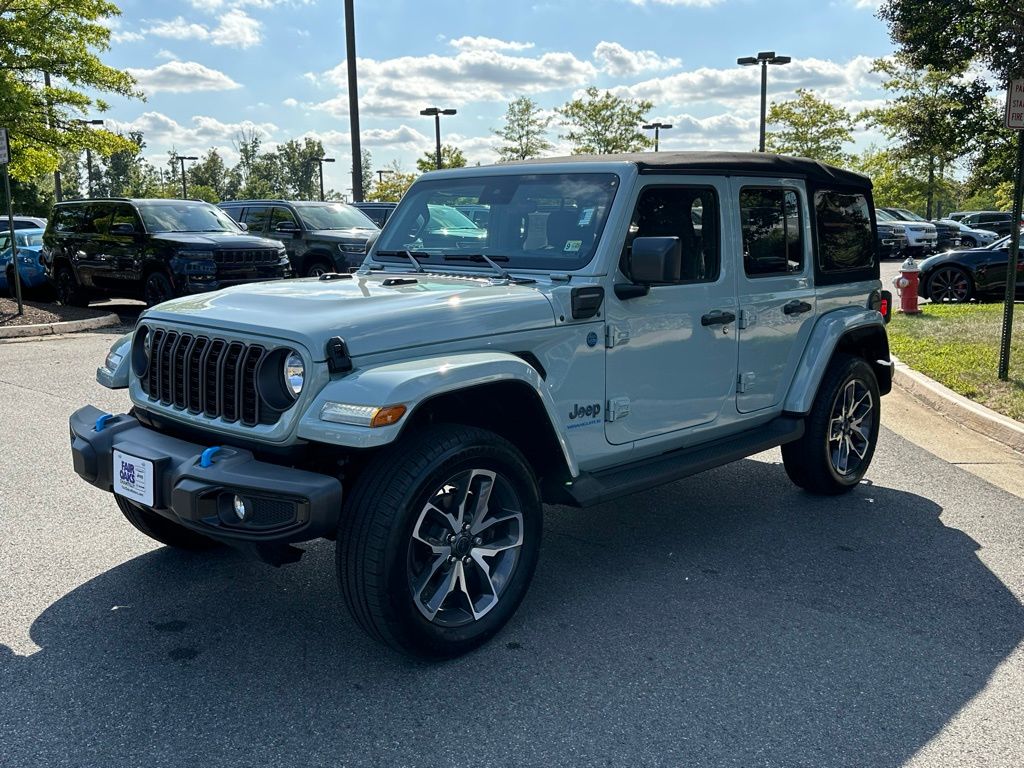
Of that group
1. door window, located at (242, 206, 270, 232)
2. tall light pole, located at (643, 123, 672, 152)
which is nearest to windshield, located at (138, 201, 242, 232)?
door window, located at (242, 206, 270, 232)

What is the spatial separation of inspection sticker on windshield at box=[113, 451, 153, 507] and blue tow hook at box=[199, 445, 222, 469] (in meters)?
0.24

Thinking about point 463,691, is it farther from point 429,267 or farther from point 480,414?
point 429,267

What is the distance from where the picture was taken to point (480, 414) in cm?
383

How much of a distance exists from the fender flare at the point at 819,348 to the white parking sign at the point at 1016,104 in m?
3.31

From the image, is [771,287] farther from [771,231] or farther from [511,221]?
[511,221]

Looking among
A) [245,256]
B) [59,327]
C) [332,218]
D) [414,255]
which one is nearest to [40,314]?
[59,327]

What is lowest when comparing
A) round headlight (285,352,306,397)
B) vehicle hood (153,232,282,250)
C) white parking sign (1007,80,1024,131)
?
round headlight (285,352,306,397)

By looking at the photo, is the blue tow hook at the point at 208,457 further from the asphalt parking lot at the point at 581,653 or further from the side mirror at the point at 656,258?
the side mirror at the point at 656,258

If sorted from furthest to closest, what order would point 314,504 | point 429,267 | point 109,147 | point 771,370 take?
point 109,147, point 771,370, point 429,267, point 314,504

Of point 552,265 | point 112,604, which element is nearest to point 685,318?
point 552,265

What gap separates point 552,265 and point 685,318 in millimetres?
726

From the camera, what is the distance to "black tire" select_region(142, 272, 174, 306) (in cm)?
1332

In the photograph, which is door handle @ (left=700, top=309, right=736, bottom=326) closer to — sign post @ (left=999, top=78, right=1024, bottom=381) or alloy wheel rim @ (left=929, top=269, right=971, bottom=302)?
sign post @ (left=999, top=78, right=1024, bottom=381)

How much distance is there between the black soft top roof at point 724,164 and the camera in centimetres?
438
